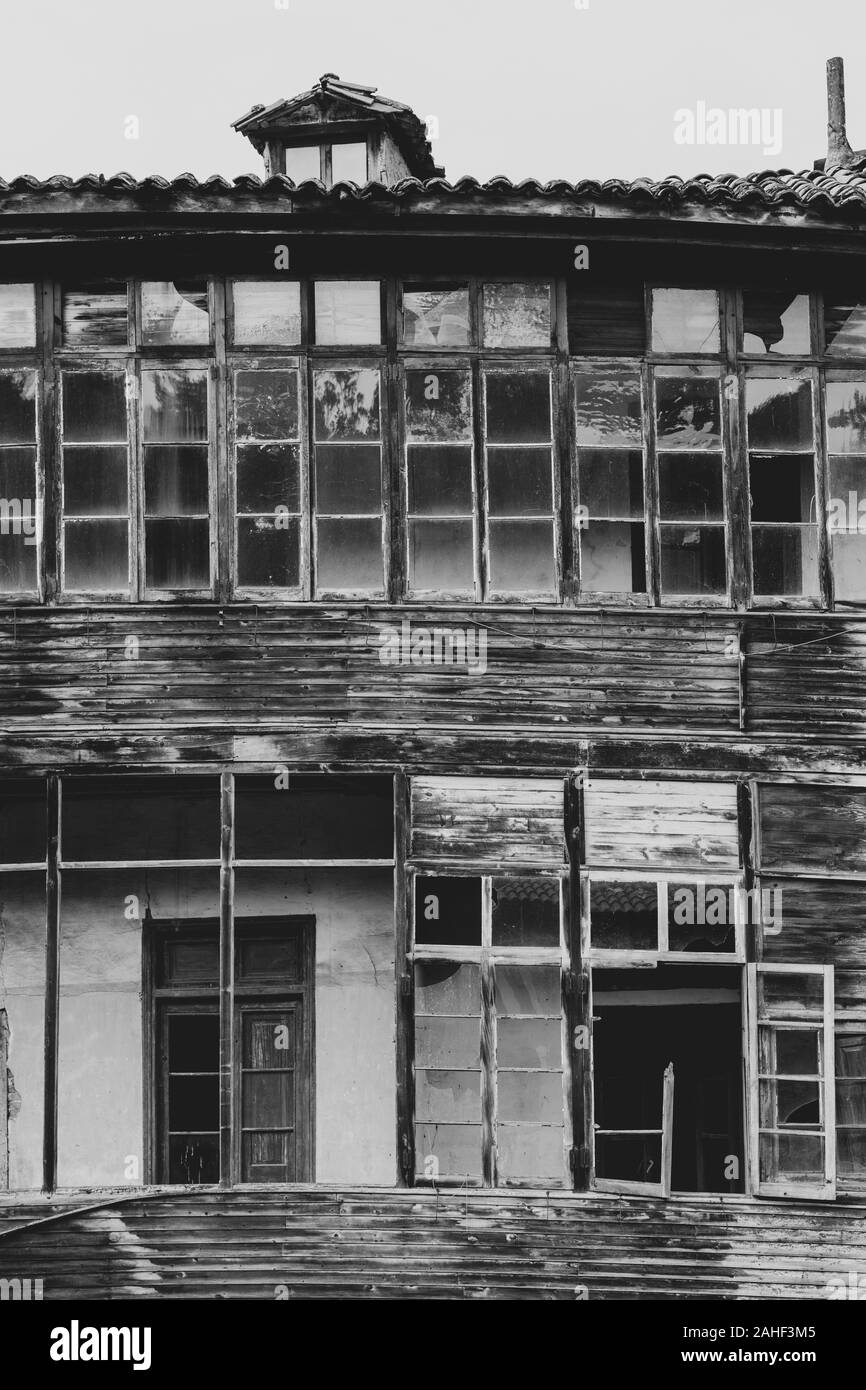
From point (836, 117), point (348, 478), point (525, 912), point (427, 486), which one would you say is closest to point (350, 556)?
point (348, 478)

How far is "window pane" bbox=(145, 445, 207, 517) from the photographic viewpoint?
1427 centimetres

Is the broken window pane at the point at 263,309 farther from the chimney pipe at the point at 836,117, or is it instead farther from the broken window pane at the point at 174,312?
the chimney pipe at the point at 836,117

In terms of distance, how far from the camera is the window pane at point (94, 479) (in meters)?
14.3

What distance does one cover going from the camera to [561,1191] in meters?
13.6

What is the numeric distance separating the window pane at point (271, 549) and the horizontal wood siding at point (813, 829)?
365 centimetres

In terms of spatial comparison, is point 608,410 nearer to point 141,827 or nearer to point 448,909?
point 448,909

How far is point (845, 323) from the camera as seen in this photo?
48.3 feet

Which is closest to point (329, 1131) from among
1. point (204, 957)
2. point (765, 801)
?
point (204, 957)

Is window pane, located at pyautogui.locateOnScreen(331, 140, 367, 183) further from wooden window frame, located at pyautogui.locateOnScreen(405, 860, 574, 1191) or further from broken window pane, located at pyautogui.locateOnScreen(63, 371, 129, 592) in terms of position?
wooden window frame, located at pyautogui.locateOnScreen(405, 860, 574, 1191)

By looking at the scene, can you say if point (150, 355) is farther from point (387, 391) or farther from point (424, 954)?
point (424, 954)

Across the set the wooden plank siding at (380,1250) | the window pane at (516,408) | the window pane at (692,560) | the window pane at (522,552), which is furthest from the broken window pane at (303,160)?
the wooden plank siding at (380,1250)

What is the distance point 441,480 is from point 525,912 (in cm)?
310

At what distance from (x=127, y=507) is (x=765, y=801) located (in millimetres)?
4912

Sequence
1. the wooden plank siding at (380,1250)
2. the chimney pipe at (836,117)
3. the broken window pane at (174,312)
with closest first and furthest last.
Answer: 1. the wooden plank siding at (380,1250)
2. the broken window pane at (174,312)
3. the chimney pipe at (836,117)
